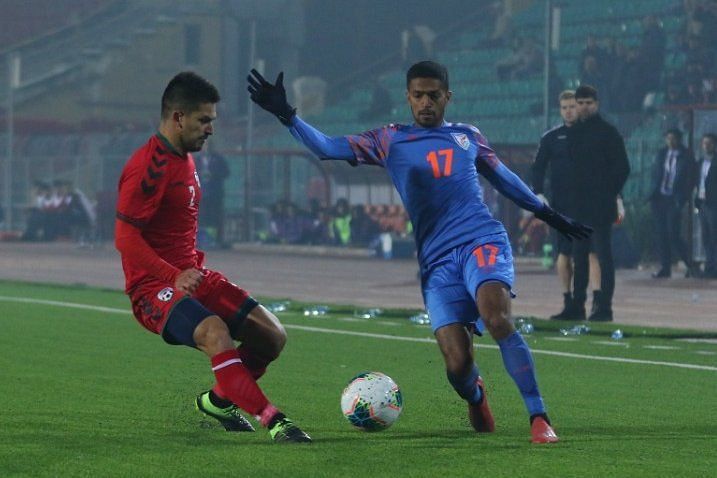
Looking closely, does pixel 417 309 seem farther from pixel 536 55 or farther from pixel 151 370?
pixel 536 55

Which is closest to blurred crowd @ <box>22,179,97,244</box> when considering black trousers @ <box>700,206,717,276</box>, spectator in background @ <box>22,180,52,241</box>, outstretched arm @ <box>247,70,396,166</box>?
spectator in background @ <box>22,180,52,241</box>

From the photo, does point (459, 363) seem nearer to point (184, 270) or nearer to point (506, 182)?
point (506, 182)

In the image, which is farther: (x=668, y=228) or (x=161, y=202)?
(x=668, y=228)

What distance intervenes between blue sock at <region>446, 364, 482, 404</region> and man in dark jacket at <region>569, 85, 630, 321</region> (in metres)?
7.81

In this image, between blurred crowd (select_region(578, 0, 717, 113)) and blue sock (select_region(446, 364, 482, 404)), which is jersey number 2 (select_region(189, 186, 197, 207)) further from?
blurred crowd (select_region(578, 0, 717, 113))

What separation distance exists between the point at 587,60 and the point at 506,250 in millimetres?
22446

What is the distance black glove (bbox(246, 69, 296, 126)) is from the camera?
322 inches

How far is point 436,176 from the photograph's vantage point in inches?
322

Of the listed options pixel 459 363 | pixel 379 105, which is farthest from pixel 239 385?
pixel 379 105

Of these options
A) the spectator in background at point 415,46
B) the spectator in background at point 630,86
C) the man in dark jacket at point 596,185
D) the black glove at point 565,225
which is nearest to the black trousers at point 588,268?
the man in dark jacket at point 596,185

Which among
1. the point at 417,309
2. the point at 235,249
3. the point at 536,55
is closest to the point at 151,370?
the point at 417,309

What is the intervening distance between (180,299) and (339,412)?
4.90ft

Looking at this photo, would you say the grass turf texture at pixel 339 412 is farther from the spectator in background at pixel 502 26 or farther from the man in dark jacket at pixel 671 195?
the spectator in background at pixel 502 26

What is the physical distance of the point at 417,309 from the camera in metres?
17.5
